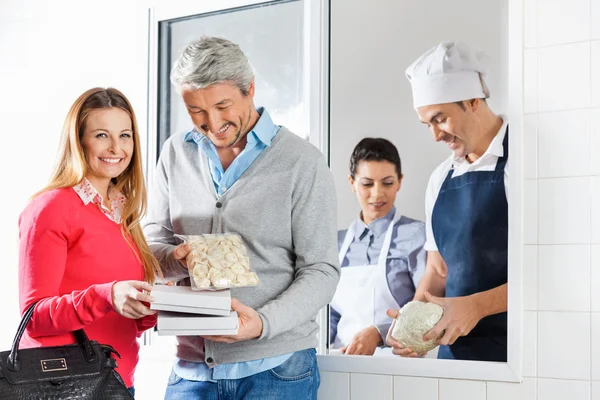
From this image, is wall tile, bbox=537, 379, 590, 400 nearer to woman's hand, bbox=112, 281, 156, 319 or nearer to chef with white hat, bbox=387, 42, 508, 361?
chef with white hat, bbox=387, 42, 508, 361

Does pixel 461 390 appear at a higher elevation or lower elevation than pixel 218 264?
lower

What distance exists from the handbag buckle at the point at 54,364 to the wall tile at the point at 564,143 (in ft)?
3.76

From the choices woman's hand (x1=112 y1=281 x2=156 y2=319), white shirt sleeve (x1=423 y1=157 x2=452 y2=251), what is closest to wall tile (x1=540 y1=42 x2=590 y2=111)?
white shirt sleeve (x1=423 y1=157 x2=452 y2=251)

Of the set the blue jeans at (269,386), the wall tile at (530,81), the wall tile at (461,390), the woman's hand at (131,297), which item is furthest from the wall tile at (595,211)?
the woman's hand at (131,297)

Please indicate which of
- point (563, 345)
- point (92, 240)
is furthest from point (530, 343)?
point (92, 240)

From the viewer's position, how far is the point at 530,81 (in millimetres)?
1770

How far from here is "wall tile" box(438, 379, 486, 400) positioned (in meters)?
1.79

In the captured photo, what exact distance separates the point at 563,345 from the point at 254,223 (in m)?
0.77

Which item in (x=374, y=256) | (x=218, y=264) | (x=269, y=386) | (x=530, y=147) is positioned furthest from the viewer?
(x=374, y=256)

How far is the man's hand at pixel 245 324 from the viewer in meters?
1.53

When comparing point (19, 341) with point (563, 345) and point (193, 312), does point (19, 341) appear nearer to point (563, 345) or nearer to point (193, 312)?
point (193, 312)

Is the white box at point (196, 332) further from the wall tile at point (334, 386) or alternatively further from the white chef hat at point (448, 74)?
the white chef hat at point (448, 74)

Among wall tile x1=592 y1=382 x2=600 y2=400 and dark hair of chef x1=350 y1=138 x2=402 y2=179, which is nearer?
wall tile x1=592 y1=382 x2=600 y2=400

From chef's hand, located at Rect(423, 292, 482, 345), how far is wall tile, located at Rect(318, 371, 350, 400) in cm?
25
